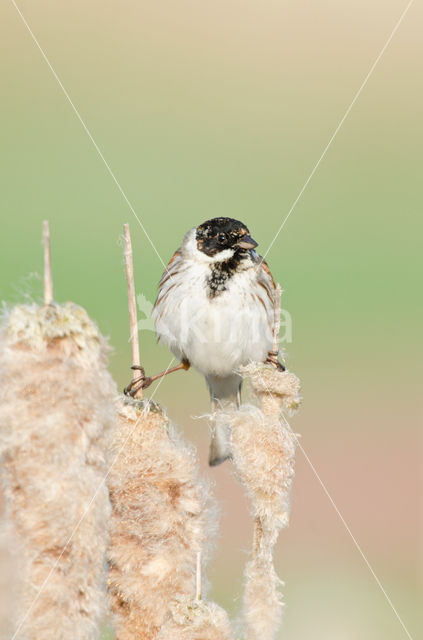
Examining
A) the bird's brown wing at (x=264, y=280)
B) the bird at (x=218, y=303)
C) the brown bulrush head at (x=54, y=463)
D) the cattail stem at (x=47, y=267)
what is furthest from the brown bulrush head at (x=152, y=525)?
the bird's brown wing at (x=264, y=280)

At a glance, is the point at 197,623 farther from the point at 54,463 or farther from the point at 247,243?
the point at 247,243

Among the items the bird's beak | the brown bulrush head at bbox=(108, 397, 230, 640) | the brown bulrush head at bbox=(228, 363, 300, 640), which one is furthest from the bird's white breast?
the brown bulrush head at bbox=(108, 397, 230, 640)

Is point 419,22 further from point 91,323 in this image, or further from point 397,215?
point 91,323

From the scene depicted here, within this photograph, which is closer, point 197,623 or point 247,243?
point 197,623

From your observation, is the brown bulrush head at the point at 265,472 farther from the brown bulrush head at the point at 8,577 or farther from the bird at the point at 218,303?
the bird at the point at 218,303

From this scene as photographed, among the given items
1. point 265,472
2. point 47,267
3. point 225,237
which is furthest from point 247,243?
point 47,267

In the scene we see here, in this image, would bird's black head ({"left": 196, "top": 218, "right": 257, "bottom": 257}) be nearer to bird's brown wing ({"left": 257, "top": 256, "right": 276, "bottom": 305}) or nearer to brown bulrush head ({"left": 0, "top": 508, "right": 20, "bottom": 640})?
bird's brown wing ({"left": 257, "top": 256, "right": 276, "bottom": 305})
